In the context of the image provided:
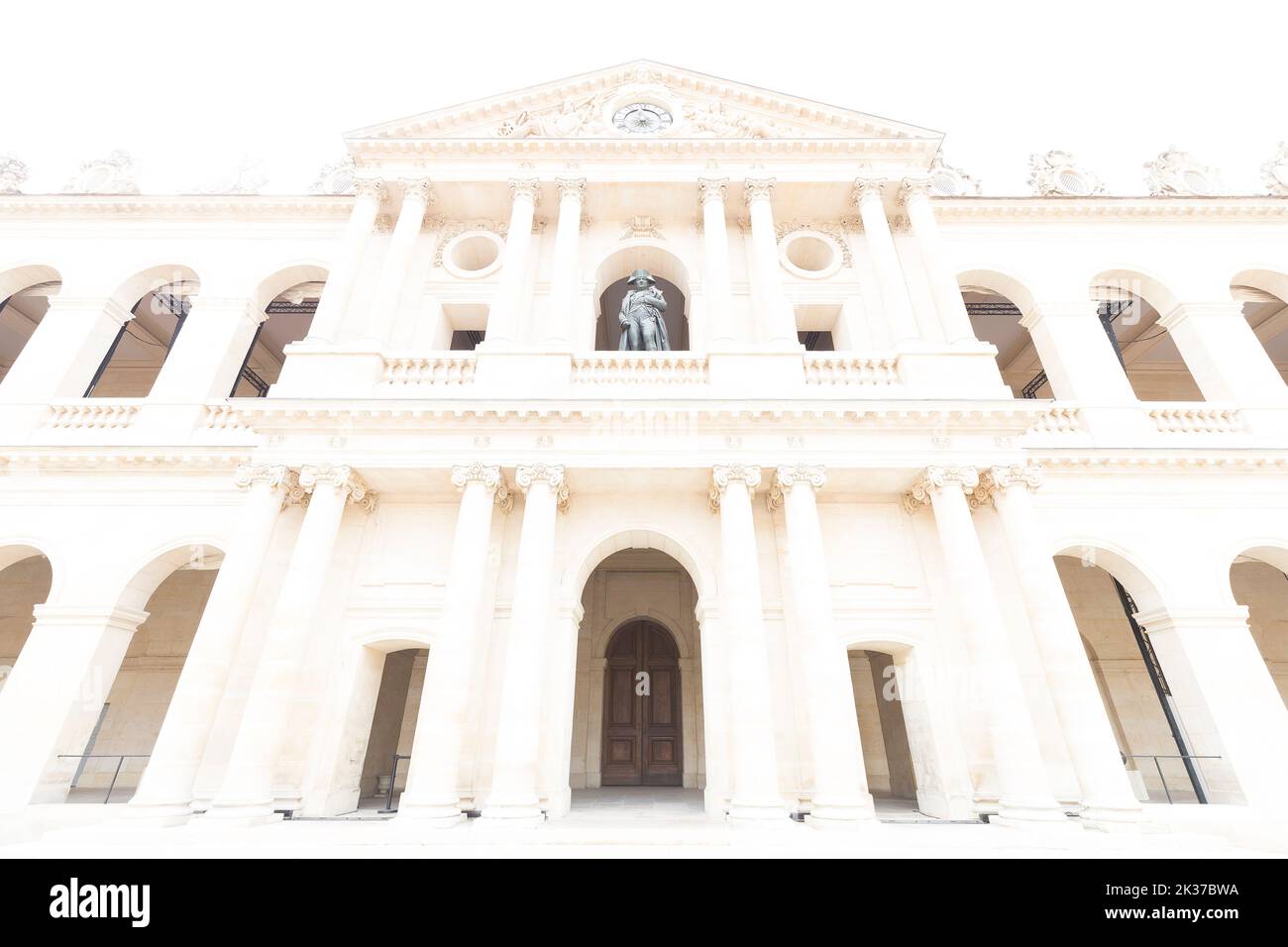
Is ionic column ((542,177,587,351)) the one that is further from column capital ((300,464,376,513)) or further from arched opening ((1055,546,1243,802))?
arched opening ((1055,546,1243,802))

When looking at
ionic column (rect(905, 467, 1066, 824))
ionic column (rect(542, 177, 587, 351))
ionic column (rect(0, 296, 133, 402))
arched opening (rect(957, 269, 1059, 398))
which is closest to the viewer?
ionic column (rect(905, 467, 1066, 824))

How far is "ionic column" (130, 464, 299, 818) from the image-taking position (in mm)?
9391

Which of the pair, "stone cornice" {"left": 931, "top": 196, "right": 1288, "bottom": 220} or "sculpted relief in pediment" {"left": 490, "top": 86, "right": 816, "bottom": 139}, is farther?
"stone cornice" {"left": 931, "top": 196, "right": 1288, "bottom": 220}

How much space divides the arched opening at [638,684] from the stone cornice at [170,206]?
1288 centimetres

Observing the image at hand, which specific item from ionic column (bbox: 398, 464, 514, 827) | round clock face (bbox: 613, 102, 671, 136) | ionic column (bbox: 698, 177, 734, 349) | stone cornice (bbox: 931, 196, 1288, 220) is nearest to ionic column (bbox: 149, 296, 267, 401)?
ionic column (bbox: 398, 464, 514, 827)

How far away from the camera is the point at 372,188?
15.0 metres

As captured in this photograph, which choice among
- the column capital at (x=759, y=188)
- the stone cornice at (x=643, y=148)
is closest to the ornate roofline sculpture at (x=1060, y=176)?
the stone cornice at (x=643, y=148)

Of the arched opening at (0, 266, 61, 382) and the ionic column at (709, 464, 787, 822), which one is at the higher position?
the arched opening at (0, 266, 61, 382)

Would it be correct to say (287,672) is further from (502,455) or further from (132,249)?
(132,249)

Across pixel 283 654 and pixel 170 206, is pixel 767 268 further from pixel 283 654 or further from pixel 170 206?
pixel 170 206

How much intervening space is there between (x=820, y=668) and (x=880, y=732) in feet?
22.7

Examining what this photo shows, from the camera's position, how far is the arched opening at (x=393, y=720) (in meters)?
14.4

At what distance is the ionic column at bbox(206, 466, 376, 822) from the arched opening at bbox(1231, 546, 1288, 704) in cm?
2216
